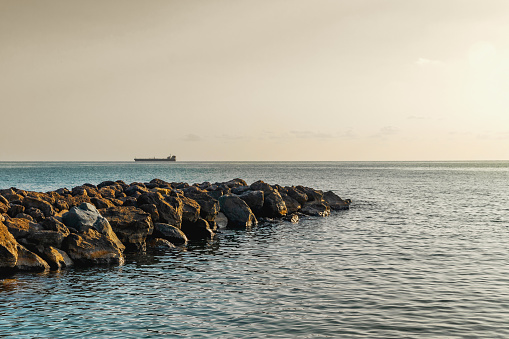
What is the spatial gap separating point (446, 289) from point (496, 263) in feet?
18.2

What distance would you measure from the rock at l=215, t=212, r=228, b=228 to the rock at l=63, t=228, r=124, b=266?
11698 millimetres

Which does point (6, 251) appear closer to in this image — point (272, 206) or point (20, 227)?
point (20, 227)

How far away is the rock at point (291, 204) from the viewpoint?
128 ft

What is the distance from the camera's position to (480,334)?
11.0m

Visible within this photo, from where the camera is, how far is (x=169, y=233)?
24.7 meters

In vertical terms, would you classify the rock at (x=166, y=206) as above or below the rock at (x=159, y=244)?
above

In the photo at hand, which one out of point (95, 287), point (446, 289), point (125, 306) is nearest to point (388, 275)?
Result: point (446, 289)

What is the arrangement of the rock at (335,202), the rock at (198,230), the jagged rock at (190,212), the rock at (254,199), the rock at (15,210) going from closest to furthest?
the rock at (15,210)
the rock at (198,230)
the jagged rock at (190,212)
the rock at (254,199)
the rock at (335,202)

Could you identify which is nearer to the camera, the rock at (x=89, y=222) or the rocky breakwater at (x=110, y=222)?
the rocky breakwater at (x=110, y=222)

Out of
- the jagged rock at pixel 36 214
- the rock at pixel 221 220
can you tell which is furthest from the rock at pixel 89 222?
the rock at pixel 221 220

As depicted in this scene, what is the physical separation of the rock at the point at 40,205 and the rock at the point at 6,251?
716 centimetres

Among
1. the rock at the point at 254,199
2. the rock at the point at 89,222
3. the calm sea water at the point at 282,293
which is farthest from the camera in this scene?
the rock at the point at 254,199

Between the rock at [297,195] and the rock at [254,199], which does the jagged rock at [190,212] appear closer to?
the rock at [254,199]

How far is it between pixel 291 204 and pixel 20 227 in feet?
78.8
